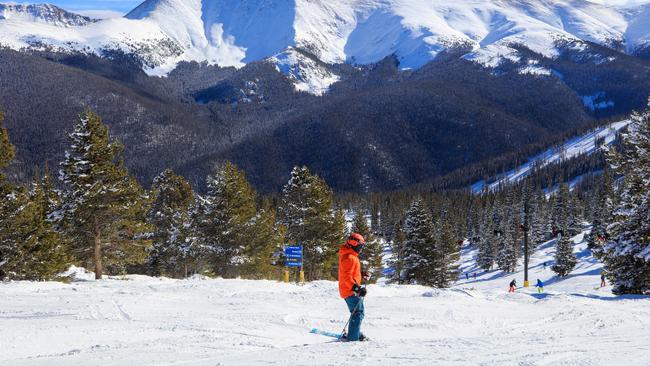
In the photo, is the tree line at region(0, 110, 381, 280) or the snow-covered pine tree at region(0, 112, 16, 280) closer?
the snow-covered pine tree at region(0, 112, 16, 280)

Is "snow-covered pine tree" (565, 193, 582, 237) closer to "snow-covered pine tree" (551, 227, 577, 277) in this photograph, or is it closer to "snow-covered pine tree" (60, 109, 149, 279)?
"snow-covered pine tree" (551, 227, 577, 277)

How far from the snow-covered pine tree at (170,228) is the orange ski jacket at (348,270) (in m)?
28.4

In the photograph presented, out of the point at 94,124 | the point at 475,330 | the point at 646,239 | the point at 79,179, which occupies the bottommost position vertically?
the point at 475,330

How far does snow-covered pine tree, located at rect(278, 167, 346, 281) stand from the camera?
3734cm

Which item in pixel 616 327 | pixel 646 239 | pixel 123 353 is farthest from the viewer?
pixel 646 239

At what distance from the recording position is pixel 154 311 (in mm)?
14555

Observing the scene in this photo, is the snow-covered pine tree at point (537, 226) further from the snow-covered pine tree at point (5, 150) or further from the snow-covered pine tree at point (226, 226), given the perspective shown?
the snow-covered pine tree at point (5, 150)

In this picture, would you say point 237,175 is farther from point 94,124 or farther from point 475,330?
point 475,330

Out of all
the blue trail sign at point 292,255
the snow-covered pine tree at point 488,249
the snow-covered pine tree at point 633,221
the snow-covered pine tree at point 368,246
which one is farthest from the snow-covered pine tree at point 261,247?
the snow-covered pine tree at point 488,249

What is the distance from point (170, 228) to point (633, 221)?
29.6 metres

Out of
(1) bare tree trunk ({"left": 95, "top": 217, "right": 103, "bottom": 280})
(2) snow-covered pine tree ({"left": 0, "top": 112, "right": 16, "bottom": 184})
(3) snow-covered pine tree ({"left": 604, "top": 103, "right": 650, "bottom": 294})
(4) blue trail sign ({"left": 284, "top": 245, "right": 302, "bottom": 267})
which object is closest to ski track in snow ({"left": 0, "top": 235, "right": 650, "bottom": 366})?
(4) blue trail sign ({"left": 284, "top": 245, "right": 302, "bottom": 267})

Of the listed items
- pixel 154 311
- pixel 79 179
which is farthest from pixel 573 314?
pixel 79 179

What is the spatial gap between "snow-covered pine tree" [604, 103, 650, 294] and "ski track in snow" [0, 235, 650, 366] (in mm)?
3939

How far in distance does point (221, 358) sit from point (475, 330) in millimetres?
6801
